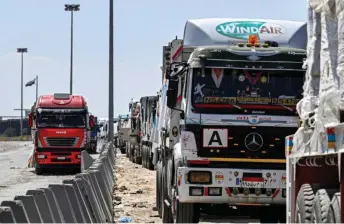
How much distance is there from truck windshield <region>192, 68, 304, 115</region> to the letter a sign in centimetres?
33

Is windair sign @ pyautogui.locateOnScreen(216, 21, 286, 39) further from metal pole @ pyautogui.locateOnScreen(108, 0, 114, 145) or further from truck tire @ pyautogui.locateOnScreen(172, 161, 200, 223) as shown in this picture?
metal pole @ pyautogui.locateOnScreen(108, 0, 114, 145)

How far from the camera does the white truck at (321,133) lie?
749cm

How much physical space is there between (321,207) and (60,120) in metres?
27.4

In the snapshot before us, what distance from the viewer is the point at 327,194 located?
8.07 m

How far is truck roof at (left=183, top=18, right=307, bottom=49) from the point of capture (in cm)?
1486

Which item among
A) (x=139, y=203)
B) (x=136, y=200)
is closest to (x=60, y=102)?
(x=136, y=200)

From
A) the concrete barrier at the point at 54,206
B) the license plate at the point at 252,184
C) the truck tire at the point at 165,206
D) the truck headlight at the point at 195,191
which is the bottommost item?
the truck tire at the point at 165,206

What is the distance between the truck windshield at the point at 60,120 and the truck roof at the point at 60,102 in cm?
39

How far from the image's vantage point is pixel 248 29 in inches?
591

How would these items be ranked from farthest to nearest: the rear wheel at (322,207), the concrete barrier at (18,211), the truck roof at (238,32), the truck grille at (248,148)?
the truck roof at (238,32) < the truck grille at (248,148) < the rear wheel at (322,207) < the concrete barrier at (18,211)

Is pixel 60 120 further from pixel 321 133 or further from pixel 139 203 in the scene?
pixel 321 133

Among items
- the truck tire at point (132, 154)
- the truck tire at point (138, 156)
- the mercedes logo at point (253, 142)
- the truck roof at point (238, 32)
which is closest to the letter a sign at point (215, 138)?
the mercedes logo at point (253, 142)

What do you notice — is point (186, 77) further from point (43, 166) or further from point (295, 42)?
point (43, 166)

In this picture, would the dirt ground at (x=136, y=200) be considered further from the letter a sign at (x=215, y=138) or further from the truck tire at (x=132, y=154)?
the truck tire at (x=132, y=154)
